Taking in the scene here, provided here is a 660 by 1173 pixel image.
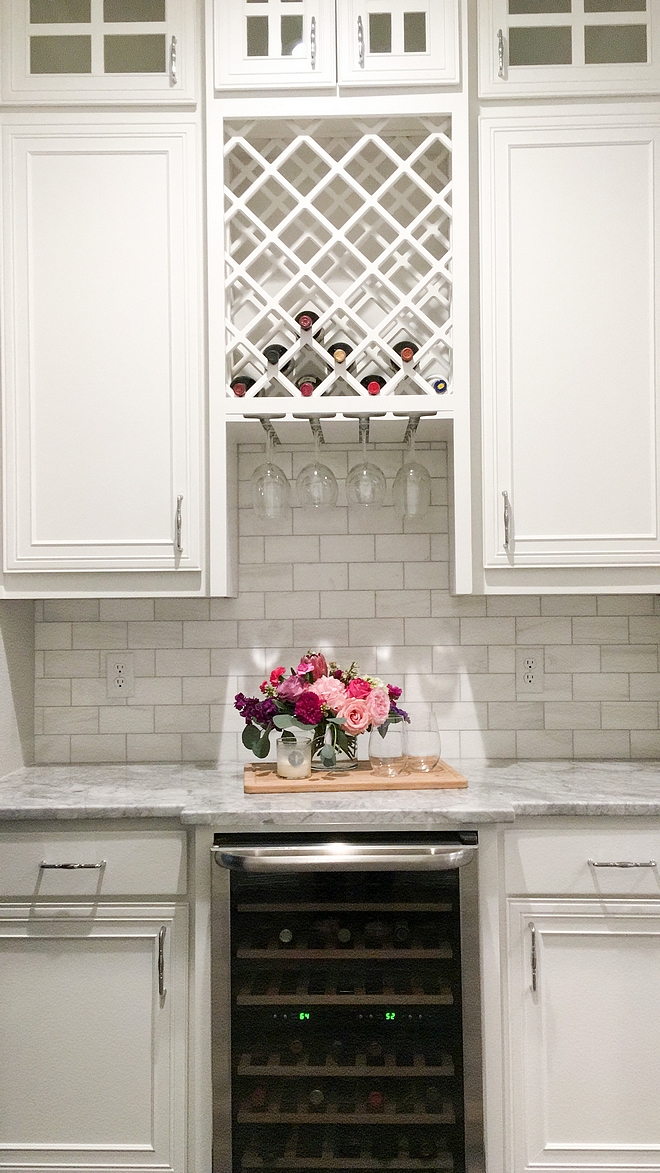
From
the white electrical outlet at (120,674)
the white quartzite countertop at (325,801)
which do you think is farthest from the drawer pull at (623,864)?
the white electrical outlet at (120,674)

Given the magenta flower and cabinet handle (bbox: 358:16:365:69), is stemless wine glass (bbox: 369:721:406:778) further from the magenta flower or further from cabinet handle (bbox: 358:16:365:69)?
cabinet handle (bbox: 358:16:365:69)

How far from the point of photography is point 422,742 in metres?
2.08

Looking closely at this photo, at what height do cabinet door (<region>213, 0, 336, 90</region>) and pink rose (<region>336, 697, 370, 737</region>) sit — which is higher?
cabinet door (<region>213, 0, 336, 90</region>)

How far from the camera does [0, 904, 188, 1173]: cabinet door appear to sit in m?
1.88

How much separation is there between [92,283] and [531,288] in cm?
109

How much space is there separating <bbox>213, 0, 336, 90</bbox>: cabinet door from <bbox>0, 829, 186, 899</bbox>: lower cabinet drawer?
181 cm

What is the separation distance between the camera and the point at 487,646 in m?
2.45

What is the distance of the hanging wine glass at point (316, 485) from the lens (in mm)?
2098

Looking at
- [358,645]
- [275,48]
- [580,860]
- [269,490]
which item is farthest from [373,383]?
[580,860]

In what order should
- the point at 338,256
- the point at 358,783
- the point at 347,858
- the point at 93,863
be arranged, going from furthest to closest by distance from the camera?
the point at 338,256 → the point at 358,783 → the point at 93,863 → the point at 347,858

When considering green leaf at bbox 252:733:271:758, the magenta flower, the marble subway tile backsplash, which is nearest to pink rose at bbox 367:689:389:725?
the magenta flower

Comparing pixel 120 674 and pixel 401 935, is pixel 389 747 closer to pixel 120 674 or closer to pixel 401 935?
pixel 401 935

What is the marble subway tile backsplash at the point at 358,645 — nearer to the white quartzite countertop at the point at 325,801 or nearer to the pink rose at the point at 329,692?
the white quartzite countertop at the point at 325,801

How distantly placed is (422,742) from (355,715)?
0.18m
